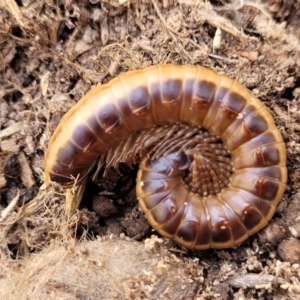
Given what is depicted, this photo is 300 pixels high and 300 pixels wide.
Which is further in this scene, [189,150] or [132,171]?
[132,171]

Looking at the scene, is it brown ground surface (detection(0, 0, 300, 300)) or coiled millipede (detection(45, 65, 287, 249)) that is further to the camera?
coiled millipede (detection(45, 65, 287, 249))

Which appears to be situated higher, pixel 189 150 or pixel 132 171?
pixel 189 150

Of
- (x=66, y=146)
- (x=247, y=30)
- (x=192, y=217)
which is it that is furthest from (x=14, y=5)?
(x=192, y=217)

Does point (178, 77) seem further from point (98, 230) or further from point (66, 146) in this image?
point (98, 230)

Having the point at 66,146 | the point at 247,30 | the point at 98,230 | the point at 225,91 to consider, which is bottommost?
the point at 98,230

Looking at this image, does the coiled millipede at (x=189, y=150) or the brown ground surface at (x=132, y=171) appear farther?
the coiled millipede at (x=189, y=150)
